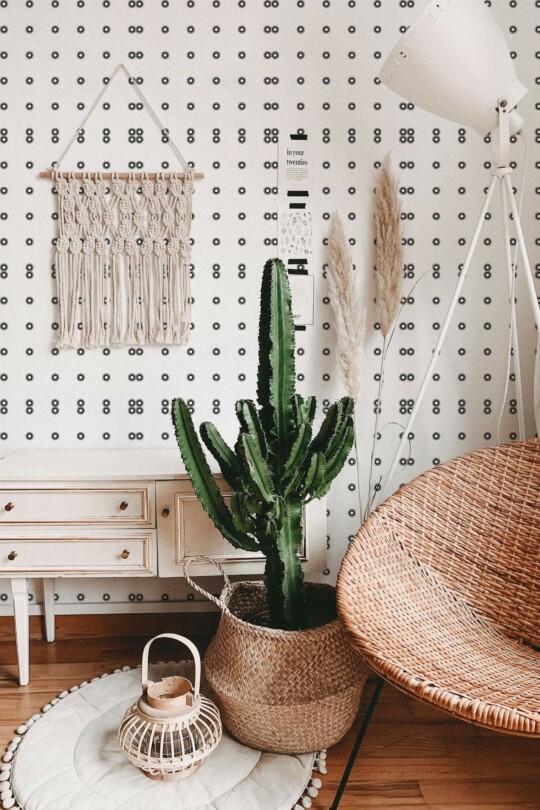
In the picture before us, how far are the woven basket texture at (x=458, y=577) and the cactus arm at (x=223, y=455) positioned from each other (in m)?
0.38

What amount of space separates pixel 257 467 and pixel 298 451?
0.38ft

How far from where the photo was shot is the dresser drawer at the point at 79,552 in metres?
1.95

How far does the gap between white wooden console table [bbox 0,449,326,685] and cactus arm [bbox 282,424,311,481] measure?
28 centimetres

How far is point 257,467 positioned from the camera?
163cm

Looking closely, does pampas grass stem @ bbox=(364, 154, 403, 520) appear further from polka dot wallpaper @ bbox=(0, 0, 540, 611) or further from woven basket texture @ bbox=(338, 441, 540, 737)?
Answer: woven basket texture @ bbox=(338, 441, 540, 737)

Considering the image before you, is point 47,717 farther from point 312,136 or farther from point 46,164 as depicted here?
point 312,136

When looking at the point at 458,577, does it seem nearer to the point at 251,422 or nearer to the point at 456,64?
the point at 251,422

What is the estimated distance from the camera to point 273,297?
171 cm

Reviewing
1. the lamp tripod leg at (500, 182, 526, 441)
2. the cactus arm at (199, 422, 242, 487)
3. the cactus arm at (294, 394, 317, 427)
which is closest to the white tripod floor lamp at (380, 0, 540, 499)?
the lamp tripod leg at (500, 182, 526, 441)

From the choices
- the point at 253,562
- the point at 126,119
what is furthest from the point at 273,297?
the point at 126,119

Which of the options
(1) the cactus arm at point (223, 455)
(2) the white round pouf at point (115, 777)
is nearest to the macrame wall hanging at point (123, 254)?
(1) the cactus arm at point (223, 455)

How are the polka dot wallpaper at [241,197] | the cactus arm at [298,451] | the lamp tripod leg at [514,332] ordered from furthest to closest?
the polka dot wallpaper at [241,197]
the lamp tripod leg at [514,332]
the cactus arm at [298,451]

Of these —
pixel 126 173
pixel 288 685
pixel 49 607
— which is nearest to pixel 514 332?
pixel 288 685

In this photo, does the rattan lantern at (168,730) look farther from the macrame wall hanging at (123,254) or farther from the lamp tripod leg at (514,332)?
the lamp tripod leg at (514,332)
